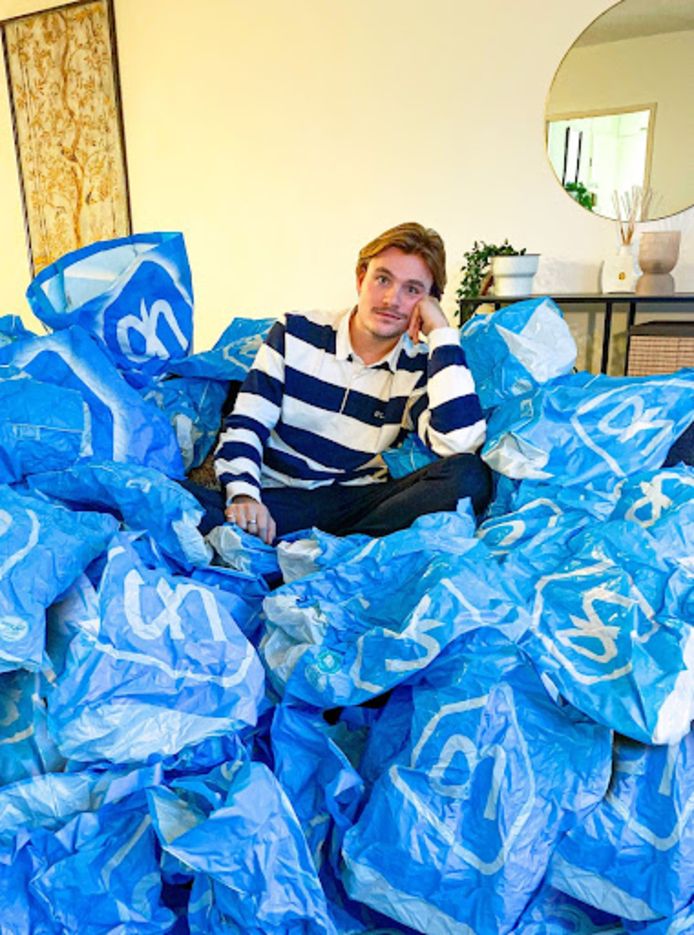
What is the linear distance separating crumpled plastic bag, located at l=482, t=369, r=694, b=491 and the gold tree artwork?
10.1ft

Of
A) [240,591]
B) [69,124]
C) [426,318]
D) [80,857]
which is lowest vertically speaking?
[80,857]

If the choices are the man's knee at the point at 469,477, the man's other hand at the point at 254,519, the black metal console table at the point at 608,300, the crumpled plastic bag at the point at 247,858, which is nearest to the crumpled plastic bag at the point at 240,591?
the man's other hand at the point at 254,519

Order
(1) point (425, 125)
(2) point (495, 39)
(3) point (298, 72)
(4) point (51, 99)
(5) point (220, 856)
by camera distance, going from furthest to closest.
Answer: (4) point (51, 99) < (3) point (298, 72) < (1) point (425, 125) < (2) point (495, 39) < (5) point (220, 856)

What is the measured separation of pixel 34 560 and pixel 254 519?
1.51 ft

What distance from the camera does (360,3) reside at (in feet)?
9.40

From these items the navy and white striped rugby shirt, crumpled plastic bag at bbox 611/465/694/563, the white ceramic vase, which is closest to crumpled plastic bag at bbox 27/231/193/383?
the navy and white striped rugby shirt

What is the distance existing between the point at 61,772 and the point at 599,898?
60cm

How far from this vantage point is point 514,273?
2584 mm

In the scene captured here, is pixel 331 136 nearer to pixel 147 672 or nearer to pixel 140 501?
pixel 140 501

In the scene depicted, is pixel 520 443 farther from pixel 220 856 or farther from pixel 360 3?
pixel 360 3

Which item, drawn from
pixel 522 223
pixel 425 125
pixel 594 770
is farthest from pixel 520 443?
pixel 425 125

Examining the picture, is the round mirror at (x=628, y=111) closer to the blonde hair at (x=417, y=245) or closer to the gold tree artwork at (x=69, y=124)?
the blonde hair at (x=417, y=245)

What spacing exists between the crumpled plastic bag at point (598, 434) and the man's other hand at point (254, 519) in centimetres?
39

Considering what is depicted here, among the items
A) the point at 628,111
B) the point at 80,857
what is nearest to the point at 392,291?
the point at 80,857
